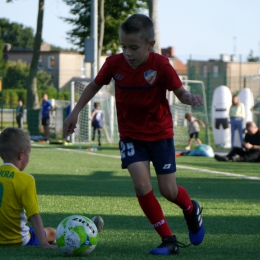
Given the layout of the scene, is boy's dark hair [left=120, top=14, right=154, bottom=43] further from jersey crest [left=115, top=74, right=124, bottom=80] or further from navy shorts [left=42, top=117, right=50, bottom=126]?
navy shorts [left=42, top=117, right=50, bottom=126]

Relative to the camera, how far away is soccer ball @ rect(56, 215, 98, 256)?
5.77 metres

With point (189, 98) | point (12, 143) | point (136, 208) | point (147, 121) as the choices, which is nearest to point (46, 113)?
point (136, 208)

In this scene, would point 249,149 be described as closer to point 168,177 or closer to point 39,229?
point 168,177

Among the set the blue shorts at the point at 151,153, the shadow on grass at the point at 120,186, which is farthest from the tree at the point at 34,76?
the blue shorts at the point at 151,153

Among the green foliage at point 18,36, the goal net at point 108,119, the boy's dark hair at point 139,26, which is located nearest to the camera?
the boy's dark hair at point 139,26

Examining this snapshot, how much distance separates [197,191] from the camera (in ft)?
38.8

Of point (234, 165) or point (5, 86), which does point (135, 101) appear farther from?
point (5, 86)

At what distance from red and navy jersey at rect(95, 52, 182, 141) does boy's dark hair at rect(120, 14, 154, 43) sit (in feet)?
0.75

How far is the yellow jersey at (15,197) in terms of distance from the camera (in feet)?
19.4

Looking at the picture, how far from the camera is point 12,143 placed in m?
5.92

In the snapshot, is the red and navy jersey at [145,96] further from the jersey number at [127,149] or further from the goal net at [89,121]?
the goal net at [89,121]

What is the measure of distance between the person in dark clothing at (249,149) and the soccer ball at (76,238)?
14.3 meters

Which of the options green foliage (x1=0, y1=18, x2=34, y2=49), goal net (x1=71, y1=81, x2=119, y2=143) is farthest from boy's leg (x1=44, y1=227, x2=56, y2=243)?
green foliage (x1=0, y1=18, x2=34, y2=49)

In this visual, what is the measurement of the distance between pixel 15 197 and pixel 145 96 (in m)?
1.29
